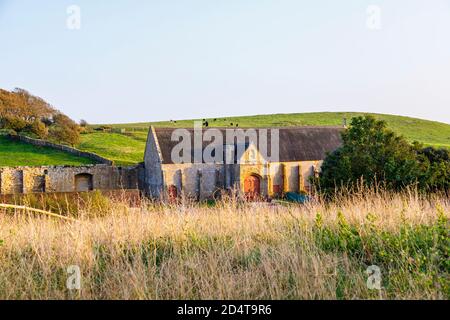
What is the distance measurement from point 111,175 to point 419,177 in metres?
33.6

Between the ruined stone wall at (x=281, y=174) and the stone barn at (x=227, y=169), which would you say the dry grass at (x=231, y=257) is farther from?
the ruined stone wall at (x=281, y=174)

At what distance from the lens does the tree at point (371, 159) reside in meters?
20.3

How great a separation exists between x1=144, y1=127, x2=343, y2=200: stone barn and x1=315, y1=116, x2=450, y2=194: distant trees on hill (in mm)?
15736

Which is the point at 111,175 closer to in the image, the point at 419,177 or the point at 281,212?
the point at 419,177

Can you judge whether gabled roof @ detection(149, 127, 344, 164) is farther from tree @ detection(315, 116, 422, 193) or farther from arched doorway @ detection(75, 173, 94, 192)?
tree @ detection(315, 116, 422, 193)

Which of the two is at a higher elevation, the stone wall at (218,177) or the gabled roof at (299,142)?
the gabled roof at (299,142)

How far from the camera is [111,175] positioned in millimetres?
45500

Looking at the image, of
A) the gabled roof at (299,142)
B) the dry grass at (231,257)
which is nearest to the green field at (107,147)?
the gabled roof at (299,142)

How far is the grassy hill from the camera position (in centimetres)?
5921

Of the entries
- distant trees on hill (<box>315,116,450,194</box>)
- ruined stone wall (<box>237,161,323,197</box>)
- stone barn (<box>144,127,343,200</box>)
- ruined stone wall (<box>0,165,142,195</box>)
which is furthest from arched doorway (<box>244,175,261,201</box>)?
distant trees on hill (<box>315,116,450,194</box>)

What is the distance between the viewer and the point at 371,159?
2230 cm

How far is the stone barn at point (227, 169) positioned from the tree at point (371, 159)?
15.7 meters
